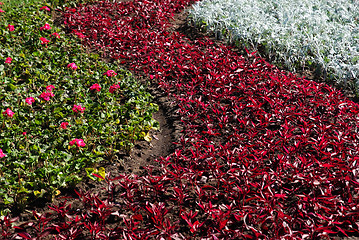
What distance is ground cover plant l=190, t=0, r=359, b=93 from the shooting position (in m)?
5.27

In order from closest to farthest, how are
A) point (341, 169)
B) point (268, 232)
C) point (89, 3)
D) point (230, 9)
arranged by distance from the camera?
1. point (268, 232)
2. point (341, 169)
3. point (230, 9)
4. point (89, 3)

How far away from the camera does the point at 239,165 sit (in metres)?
3.43

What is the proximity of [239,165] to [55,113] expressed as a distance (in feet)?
7.82

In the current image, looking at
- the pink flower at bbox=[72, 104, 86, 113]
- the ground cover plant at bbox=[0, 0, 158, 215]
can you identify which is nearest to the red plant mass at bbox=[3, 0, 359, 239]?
the ground cover plant at bbox=[0, 0, 158, 215]

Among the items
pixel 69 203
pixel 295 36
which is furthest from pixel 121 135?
pixel 295 36

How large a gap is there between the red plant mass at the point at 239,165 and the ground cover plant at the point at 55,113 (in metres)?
0.40

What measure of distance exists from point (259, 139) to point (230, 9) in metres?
3.83

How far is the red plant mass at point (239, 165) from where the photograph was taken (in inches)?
110

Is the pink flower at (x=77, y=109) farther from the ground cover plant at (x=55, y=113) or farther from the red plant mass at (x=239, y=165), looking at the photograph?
the red plant mass at (x=239, y=165)

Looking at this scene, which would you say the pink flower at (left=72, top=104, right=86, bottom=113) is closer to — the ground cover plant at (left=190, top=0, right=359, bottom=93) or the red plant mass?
the red plant mass

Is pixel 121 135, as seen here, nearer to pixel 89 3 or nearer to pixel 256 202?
pixel 256 202

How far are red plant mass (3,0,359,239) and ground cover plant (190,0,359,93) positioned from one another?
0.47m

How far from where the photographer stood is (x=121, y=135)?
3.78 metres

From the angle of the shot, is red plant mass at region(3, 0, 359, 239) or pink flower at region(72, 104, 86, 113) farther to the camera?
pink flower at region(72, 104, 86, 113)
